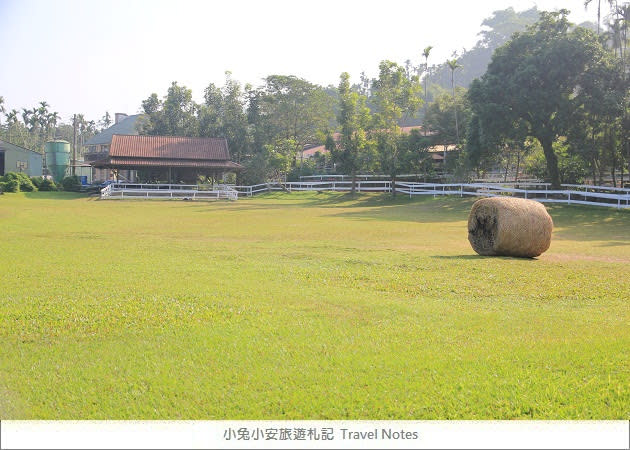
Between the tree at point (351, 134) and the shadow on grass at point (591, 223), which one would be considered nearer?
the shadow on grass at point (591, 223)

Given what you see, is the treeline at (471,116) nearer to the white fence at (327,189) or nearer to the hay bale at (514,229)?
the white fence at (327,189)

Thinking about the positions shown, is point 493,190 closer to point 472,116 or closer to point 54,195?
point 472,116

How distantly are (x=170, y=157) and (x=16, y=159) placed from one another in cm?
1909

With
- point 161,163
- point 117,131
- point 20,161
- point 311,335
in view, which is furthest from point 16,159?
point 311,335

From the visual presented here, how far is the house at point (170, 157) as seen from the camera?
51.5 m

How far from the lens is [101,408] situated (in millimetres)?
4711

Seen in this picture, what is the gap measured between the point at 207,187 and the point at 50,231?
31.1 metres

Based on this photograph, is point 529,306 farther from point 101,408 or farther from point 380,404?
point 101,408

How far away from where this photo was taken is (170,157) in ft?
172

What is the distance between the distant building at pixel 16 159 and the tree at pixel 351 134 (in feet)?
111

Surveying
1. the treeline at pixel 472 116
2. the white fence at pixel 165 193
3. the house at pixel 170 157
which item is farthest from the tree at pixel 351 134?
the house at pixel 170 157

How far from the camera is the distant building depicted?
2308 inches

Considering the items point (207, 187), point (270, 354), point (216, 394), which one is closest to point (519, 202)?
point (270, 354)

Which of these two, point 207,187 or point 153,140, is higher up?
point 153,140
